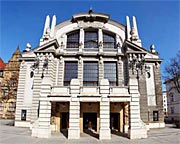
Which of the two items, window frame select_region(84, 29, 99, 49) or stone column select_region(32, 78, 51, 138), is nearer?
stone column select_region(32, 78, 51, 138)

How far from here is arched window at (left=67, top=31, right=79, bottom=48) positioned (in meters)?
26.8

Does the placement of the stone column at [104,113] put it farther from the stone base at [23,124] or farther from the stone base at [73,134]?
the stone base at [23,124]

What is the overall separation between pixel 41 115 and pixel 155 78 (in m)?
17.1

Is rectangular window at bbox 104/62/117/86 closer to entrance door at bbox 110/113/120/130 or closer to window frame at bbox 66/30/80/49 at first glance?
entrance door at bbox 110/113/120/130

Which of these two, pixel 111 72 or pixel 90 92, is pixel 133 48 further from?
pixel 90 92

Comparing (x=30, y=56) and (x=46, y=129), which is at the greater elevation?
(x=30, y=56)

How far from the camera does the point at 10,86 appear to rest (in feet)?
140

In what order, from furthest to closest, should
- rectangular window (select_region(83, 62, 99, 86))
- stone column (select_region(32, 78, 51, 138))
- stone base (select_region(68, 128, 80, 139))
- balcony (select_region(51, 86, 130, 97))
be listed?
1. rectangular window (select_region(83, 62, 99, 86))
2. balcony (select_region(51, 86, 130, 97))
3. stone column (select_region(32, 78, 51, 138))
4. stone base (select_region(68, 128, 80, 139))

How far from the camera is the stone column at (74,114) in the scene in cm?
1638

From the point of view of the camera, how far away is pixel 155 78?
25.8m

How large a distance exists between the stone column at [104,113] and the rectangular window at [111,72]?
288 inches

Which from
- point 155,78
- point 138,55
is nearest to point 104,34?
point 138,55

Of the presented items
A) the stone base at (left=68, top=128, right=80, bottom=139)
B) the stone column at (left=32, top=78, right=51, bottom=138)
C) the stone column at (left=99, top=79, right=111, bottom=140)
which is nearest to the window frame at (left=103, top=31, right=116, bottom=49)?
the stone column at (left=99, top=79, right=111, bottom=140)

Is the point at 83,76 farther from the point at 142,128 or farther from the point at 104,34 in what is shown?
the point at 142,128
